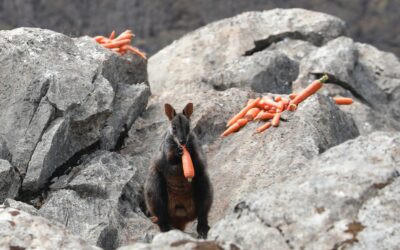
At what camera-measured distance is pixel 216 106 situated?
45.5ft

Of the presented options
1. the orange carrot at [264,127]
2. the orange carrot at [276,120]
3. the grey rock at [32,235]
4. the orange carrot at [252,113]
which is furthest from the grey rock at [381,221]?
the orange carrot at [252,113]

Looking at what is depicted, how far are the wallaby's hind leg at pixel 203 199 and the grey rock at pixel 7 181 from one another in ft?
8.42

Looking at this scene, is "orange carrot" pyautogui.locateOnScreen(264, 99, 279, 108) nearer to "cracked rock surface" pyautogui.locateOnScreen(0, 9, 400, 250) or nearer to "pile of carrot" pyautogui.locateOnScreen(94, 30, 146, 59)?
"cracked rock surface" pyautogui.locateOnScreen(0, 9, 400, 250)

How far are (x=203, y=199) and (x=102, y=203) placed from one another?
1.58 meters

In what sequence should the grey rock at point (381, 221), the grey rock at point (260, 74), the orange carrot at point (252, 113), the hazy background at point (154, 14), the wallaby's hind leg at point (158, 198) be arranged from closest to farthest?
the grey rock at point (381, 221)
the wallaby's hind leg at point (158, 198)
the orange carrot at point (252, 113)
the grey rock at point (260, 74)
the hazy background at point (154, 14)

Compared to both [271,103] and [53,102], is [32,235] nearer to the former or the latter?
[53,102]

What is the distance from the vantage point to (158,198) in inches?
446

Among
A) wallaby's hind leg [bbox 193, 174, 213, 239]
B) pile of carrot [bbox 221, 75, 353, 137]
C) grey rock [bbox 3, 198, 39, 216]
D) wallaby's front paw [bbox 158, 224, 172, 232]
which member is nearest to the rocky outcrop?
pile of carrot [bbox 221, 75, 353, 137]

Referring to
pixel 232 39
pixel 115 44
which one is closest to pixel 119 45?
pixel 115 44

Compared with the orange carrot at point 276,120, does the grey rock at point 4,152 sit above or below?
above

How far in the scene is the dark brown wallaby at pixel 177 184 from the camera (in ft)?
36.3

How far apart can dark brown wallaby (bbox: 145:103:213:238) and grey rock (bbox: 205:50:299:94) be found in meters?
4.68

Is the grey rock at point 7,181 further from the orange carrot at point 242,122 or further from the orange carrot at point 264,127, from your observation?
the orange carrot at point 264,127

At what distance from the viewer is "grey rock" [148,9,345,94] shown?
18820 mm
